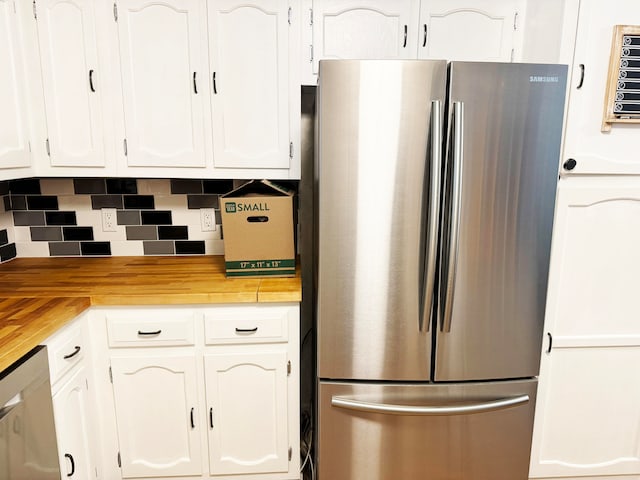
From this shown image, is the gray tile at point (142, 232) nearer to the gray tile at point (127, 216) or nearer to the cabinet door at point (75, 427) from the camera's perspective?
the gray tile at point (127, 216)

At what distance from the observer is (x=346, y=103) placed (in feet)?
4.38

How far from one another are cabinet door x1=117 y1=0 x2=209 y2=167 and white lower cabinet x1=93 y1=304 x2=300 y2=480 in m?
0.70

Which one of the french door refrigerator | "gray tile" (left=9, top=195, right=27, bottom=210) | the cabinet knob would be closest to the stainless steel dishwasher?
the french door refrigerator

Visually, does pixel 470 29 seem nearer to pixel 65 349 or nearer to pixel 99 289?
pixel 99 289

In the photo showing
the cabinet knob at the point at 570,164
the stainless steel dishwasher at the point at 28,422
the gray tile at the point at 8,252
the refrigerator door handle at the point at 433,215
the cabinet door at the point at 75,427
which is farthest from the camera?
the gray tile at the point at 8,252

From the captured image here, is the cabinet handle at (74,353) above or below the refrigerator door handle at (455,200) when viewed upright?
below

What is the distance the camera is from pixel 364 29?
1772mm

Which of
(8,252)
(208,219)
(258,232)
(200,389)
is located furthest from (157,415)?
(8,252)

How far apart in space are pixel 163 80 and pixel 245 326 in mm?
1090

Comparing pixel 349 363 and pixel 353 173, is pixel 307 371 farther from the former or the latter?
pixel 353 173

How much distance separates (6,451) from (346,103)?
4.57 ft

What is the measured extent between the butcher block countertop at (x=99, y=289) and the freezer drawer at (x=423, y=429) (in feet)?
1.57

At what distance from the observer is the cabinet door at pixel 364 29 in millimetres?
1755

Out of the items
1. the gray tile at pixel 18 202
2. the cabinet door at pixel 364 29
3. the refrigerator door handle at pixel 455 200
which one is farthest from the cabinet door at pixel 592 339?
the gray tile at pixel 18 202
